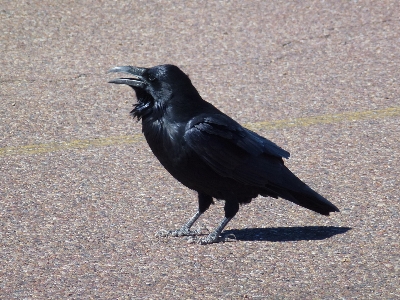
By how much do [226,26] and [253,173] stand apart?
4470 millimetres

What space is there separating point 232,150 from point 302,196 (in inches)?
20.7

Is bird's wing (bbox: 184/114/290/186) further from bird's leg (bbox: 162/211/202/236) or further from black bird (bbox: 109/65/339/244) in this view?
bird's leg (bbox: 162/211/202/236)

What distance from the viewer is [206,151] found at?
4668 millimetres

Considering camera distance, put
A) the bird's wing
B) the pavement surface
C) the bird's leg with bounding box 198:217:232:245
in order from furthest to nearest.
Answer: the bird's leg with bounding box 198:217:232:245
the bird's wing
the pavement surface

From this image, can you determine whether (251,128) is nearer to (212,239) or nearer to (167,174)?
(167,174)

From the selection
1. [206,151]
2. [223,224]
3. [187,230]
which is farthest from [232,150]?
[187,230]

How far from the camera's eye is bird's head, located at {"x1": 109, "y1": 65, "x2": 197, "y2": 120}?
4.93m

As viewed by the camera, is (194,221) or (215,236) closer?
(215,236)

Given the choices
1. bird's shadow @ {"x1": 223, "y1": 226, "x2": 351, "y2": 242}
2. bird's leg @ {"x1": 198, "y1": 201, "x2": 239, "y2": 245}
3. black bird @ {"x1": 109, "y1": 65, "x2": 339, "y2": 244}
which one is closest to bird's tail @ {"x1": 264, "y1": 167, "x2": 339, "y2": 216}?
black bird @ {"x1": 109, "y1": 65, "x2": 339, "y2": 244}

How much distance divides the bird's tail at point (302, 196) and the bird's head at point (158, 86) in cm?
84

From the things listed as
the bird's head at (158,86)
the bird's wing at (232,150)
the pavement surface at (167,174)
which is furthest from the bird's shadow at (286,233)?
the bird's head at (158,86)

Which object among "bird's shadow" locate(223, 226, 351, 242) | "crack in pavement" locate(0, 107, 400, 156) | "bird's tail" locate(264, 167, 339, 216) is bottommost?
"bird's shadow" locate(223, 226, 351, 242)

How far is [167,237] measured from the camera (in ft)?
16.1

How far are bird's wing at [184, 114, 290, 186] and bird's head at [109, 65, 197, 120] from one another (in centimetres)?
28
